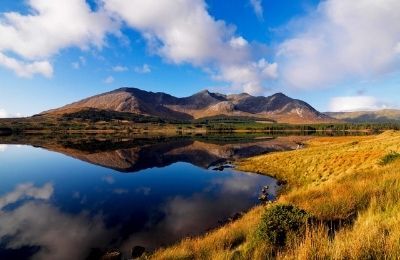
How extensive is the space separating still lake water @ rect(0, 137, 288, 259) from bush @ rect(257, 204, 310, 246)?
13337 mm

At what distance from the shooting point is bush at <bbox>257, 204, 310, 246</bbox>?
467 inches

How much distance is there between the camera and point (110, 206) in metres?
37.3

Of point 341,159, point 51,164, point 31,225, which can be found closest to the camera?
point 31,225

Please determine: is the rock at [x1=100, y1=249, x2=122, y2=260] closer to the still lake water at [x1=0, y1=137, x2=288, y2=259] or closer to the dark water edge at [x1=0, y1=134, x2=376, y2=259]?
the dark water edge at [x1=0, y1=134, x2=376, y2=259]

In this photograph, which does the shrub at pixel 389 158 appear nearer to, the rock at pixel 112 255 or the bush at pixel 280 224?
the bush at pixel 280 224

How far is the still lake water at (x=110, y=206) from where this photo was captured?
25.7 m

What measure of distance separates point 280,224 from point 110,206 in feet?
93.9

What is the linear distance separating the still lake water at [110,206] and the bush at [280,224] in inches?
525

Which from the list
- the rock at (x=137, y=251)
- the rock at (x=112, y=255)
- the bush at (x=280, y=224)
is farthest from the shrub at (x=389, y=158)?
the rock at (x=112, y=255)

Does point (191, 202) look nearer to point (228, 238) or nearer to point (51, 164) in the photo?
point (228, 238)

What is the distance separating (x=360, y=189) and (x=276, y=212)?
6.46m

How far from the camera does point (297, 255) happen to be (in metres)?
9.00

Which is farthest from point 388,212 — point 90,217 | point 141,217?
point 90,217

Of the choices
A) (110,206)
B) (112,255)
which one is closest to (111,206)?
(110,206)
